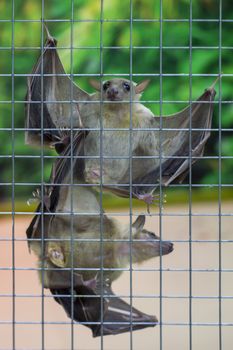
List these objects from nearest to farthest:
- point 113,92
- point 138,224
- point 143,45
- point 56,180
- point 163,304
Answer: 1. point 56,180
2. point 138,224
3. point 113,92
4. point 163,304
5. point 143,45

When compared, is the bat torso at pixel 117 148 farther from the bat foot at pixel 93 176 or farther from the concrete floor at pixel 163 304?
the concrete floor at pixel 163 304

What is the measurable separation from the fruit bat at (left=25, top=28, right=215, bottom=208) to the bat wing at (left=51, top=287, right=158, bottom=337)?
403mm

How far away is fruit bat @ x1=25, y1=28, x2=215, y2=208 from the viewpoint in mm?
3340

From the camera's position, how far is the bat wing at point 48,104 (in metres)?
3.37

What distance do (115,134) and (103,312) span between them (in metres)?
0.67

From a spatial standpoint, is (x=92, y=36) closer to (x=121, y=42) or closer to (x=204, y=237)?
(x=121, y=42)

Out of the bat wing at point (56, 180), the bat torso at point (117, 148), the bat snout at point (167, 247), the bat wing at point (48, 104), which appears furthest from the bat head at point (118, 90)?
the bat snout at point (167, 247)

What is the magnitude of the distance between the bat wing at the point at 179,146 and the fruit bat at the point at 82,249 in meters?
0.15

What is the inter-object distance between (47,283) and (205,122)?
823mm

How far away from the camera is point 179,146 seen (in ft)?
11.1

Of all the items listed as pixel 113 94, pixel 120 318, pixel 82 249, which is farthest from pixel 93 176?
pixel 120 318

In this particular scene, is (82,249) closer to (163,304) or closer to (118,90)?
(118,90)

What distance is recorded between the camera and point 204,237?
6.15 meters

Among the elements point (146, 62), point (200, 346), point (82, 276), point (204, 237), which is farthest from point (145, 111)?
point (146, 62)
